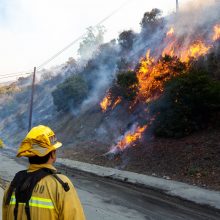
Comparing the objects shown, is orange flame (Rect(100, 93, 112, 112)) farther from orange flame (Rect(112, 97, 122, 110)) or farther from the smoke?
the smoke

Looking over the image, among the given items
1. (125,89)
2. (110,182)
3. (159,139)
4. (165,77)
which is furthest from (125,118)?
(110,182)

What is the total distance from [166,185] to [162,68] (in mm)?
12760

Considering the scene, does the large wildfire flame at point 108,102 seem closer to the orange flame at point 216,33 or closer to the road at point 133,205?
the orange flame at point 216,33

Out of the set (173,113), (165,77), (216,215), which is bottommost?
(216,215)

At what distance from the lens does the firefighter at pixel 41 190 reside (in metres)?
2.82

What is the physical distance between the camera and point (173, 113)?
19531 mm

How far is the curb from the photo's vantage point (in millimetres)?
11492

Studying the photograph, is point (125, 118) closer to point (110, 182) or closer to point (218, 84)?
point (218, 84)

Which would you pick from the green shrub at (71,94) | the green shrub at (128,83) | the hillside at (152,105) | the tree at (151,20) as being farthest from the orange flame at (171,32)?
the green shrub at (71,94)

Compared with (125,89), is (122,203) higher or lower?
lower

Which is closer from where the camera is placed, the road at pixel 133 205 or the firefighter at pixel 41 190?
the firefighter at pixel 41 190

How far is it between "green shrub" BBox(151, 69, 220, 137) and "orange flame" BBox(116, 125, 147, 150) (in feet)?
6.88

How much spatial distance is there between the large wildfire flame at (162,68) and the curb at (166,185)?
365cm

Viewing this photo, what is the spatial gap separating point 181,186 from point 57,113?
1242 inches
